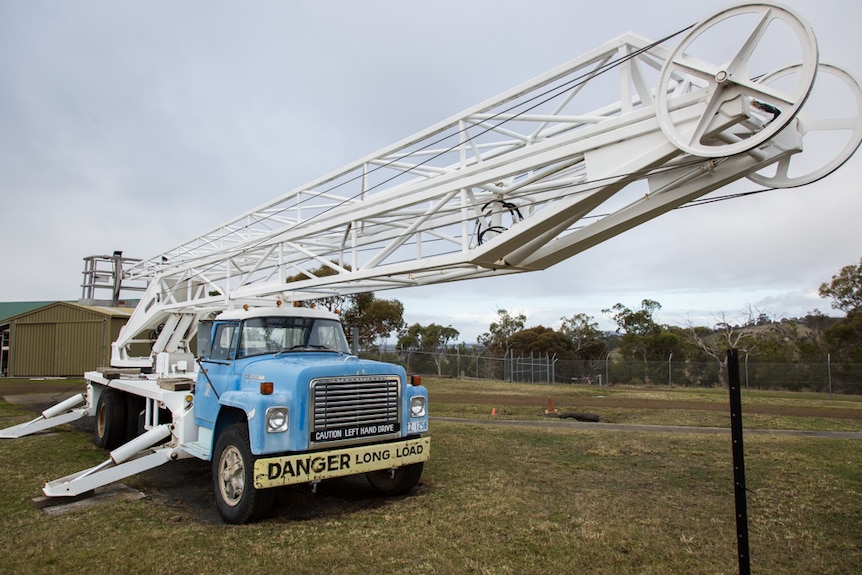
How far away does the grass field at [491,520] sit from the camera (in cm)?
476

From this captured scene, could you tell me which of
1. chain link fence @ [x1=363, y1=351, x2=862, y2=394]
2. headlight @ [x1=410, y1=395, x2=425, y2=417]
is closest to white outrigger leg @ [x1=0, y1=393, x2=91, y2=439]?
headlight @ [x1=410, y1=395, x2=425, y2=417]

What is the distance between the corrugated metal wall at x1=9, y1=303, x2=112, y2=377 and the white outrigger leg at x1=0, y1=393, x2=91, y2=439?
17.9 m

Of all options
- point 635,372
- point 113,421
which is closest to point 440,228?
point 113,421

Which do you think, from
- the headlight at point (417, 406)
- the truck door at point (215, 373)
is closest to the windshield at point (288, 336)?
the truck door at point (215, 373)

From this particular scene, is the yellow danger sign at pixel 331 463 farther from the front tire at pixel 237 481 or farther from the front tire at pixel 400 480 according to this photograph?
the front tire at pixel 400 480

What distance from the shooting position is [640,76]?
5555mm

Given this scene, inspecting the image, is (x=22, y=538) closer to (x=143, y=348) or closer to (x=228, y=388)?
(x=228, y=388)

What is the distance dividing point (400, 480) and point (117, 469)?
10.2ft

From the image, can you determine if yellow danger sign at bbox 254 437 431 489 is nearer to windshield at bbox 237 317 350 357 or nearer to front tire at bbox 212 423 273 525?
front tire at bbox 212 423 273 525

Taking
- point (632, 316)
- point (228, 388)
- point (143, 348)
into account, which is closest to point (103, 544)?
point (228, 388)

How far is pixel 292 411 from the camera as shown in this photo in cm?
575

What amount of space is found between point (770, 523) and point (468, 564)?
3.24m

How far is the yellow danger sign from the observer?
17.9 ft

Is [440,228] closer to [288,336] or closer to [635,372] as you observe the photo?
[288,336]
